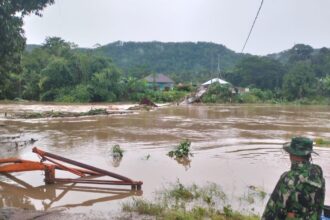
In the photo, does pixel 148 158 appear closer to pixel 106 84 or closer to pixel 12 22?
pixel 12 22

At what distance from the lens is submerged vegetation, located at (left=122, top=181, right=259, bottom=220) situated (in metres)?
7.09

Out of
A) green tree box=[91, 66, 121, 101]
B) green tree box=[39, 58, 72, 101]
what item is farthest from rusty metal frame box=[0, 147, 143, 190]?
green tree box=[39, 58, 72, 101]

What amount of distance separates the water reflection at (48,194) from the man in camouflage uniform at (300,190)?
5437mm

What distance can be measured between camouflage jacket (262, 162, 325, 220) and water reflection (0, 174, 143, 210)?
215 inches

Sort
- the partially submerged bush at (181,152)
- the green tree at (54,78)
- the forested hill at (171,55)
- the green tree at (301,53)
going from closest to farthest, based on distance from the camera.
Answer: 1. the partially submerged bush at (181,152)
2. the green tree at (54,78)
3. the green tree at (301,53)
4. the forested hill at (171,55)

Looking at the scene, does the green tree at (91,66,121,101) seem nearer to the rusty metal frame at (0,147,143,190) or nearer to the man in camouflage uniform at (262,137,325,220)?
the rusty metal frame at (0,147,143,190)

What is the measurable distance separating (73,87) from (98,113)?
26.8 meters

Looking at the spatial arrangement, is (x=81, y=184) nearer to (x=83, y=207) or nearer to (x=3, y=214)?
A: (x=83, y=207)

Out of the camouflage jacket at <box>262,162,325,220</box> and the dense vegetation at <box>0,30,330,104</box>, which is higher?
the dense vegetation at <box>0,30,330,104</box>

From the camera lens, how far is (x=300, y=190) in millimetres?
3699

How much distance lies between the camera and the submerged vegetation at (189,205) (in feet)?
23.3

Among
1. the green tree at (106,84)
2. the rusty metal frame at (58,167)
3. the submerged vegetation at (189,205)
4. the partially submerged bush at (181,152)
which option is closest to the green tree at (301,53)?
the green tree at (106,84)

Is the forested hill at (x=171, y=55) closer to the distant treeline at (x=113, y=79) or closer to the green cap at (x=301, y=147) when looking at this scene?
the distant treeline at (x=113, y=79)

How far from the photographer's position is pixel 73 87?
58.0m
